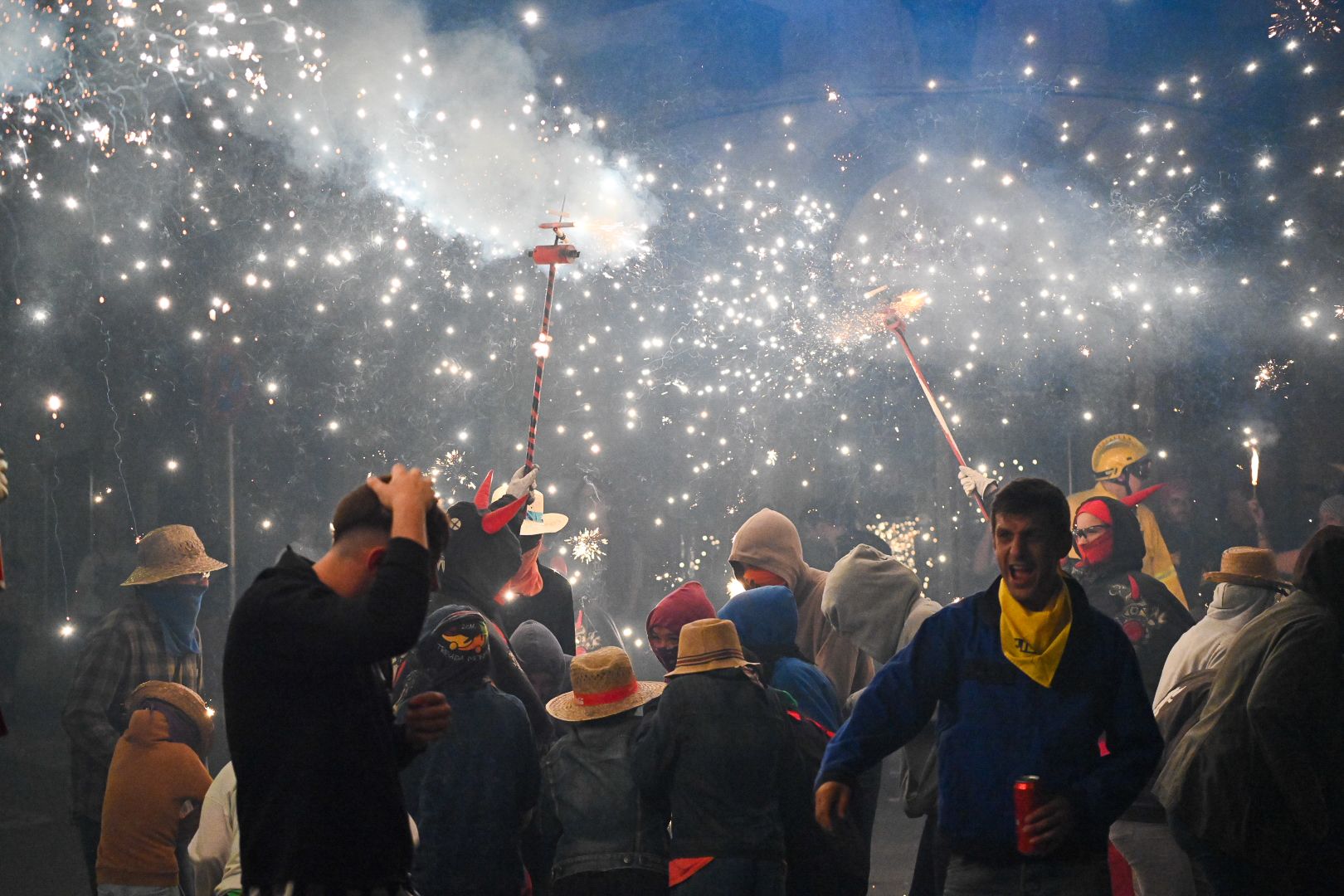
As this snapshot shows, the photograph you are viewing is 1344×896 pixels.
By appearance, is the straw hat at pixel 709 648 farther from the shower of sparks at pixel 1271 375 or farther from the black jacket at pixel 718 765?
the shower of sparks at pixel 1271 375

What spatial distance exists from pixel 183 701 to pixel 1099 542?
5.29 metres

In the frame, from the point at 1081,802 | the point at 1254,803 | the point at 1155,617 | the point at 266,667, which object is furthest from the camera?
the point at 1155,617

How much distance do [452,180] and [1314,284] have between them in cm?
1016

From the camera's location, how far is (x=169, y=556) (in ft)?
20.3

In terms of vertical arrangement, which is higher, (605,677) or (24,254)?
(24,254)

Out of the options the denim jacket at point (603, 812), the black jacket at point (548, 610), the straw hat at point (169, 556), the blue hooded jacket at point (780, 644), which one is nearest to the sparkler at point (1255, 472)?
the black jacket at point (548, 610)

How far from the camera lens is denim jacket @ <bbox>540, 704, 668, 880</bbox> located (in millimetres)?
4090

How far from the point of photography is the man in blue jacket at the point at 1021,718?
293 centimetres

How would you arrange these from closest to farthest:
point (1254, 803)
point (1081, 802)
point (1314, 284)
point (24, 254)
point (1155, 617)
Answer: point (1081, 802), point (1254, 803), point (1155, 617), point (24, 254), point (1314, 284)

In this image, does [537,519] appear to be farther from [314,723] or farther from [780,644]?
[314,723]

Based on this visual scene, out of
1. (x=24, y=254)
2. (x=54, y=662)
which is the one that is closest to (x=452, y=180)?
(x=24, y=254)

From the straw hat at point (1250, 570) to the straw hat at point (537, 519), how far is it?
3939 mm

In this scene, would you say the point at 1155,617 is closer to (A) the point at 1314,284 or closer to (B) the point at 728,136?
(A) the point at 1314,284

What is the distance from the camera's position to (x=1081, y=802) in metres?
2.90
